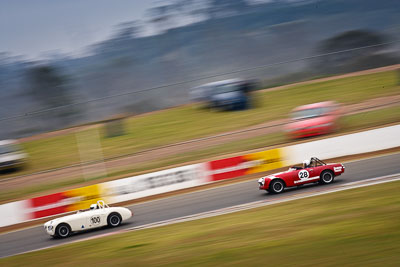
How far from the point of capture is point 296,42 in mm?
36188

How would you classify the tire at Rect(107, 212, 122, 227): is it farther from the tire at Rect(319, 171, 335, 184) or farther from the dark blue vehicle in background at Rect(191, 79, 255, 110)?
the dark blue vehicle in background at Rect(191, 79, 255, 110)

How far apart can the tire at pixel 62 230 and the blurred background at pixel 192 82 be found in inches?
335

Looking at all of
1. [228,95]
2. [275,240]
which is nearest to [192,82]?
[228,95]

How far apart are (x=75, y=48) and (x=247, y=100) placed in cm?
1639

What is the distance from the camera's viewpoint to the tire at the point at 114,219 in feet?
41.0

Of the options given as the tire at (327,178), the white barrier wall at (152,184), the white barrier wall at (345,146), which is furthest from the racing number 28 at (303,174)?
the white barrier wall at (152,184)

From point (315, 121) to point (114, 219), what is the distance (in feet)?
36.8

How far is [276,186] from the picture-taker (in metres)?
13.4

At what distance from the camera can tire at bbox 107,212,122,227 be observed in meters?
12.5

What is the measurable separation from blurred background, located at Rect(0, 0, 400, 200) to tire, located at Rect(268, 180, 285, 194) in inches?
303

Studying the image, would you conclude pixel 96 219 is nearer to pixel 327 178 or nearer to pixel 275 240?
pixel 275 240

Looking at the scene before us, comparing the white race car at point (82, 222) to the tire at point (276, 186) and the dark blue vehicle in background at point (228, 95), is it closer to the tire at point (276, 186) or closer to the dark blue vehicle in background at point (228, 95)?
the tire at point (276, 186)

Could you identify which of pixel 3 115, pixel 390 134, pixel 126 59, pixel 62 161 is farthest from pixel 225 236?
pixel 126 59

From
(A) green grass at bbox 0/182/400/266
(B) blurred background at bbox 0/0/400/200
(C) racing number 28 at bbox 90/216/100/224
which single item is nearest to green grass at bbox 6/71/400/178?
(B) blurred background at bbox 0/0/400/200
